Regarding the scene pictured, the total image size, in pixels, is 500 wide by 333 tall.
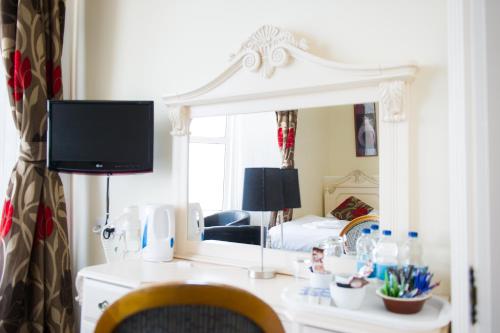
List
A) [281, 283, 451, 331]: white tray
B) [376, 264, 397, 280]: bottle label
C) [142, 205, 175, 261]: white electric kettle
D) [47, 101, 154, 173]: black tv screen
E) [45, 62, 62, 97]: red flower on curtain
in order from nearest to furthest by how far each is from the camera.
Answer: [281, 283, 451, 331]: white tray → [376, 264, 397, 280]: bottle label → [142, 205, 175, 261]: white electric kettle → [47, 101, 154, 173]: black tv screen → [45, 62, 62, 97]: red flower on curtain

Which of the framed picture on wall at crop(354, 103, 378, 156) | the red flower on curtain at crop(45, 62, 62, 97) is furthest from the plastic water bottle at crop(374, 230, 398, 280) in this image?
the red flower on curtain at crop(45, 62, 62, 97)

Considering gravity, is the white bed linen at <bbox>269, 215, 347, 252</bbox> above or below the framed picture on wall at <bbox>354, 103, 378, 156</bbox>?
below

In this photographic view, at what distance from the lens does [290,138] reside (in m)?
1.79

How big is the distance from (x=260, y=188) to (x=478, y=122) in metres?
0.95

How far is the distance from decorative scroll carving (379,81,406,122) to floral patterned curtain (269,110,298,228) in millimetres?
400

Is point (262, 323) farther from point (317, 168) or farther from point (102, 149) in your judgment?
point (102, 149)

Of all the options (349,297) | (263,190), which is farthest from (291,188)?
(349,297)

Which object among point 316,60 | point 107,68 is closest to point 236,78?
point 316,60

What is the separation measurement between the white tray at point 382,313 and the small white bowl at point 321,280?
0.31 ft

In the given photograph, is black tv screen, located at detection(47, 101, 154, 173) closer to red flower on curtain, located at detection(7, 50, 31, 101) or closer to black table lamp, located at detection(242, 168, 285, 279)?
red flower on curtain, located at detection(7, 50, 31, 101)

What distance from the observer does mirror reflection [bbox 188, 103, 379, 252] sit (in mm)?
1613

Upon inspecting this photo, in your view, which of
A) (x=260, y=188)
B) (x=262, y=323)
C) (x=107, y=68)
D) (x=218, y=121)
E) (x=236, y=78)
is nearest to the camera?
(x=262, y=323)

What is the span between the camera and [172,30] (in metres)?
2.16

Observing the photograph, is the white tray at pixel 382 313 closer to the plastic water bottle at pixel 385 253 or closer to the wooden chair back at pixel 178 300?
the plastic water bottle at pixel 385 253
